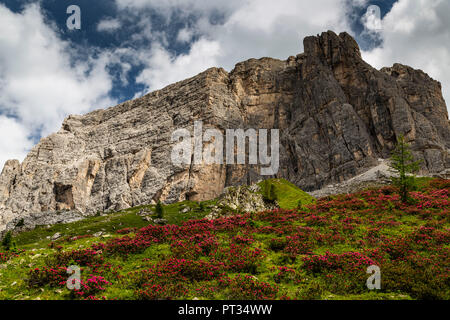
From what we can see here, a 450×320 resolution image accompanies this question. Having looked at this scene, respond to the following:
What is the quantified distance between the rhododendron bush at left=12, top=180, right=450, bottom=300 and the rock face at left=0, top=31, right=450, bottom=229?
6530 cm

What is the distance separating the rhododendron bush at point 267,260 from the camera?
44.1ft

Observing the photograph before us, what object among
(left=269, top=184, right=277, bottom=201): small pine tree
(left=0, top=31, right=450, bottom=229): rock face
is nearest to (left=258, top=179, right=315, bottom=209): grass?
(left=269, top=184, right=277, bottom=201): small pine tree

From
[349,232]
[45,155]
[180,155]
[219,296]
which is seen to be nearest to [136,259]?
[219,296]

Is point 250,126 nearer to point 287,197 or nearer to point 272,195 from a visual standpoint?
point 287,197

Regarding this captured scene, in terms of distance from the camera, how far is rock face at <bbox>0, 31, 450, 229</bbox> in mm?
91438

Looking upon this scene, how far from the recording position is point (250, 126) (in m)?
112

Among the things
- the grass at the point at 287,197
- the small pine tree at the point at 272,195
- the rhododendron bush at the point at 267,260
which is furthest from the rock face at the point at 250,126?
the rhododendron bush at the point at 267,260

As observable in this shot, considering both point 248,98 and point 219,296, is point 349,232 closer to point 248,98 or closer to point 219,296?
point 219,296

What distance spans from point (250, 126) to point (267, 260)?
95735 mm

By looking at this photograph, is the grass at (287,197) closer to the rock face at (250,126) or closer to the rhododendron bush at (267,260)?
the rhododendron bush at (267,260)

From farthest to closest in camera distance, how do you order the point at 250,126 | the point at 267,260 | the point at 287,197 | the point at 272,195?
the point at 250,126 < the point at 287,197 < the point at 272,195 < the point at 267,260

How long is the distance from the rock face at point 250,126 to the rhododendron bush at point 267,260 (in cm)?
6530

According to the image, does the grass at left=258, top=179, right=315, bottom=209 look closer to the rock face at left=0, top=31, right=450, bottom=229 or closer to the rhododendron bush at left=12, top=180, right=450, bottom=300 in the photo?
the rhododendron bush at left=12, top=180, right=450, bottom=300

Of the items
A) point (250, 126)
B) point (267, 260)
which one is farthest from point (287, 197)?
point (250, 126)
